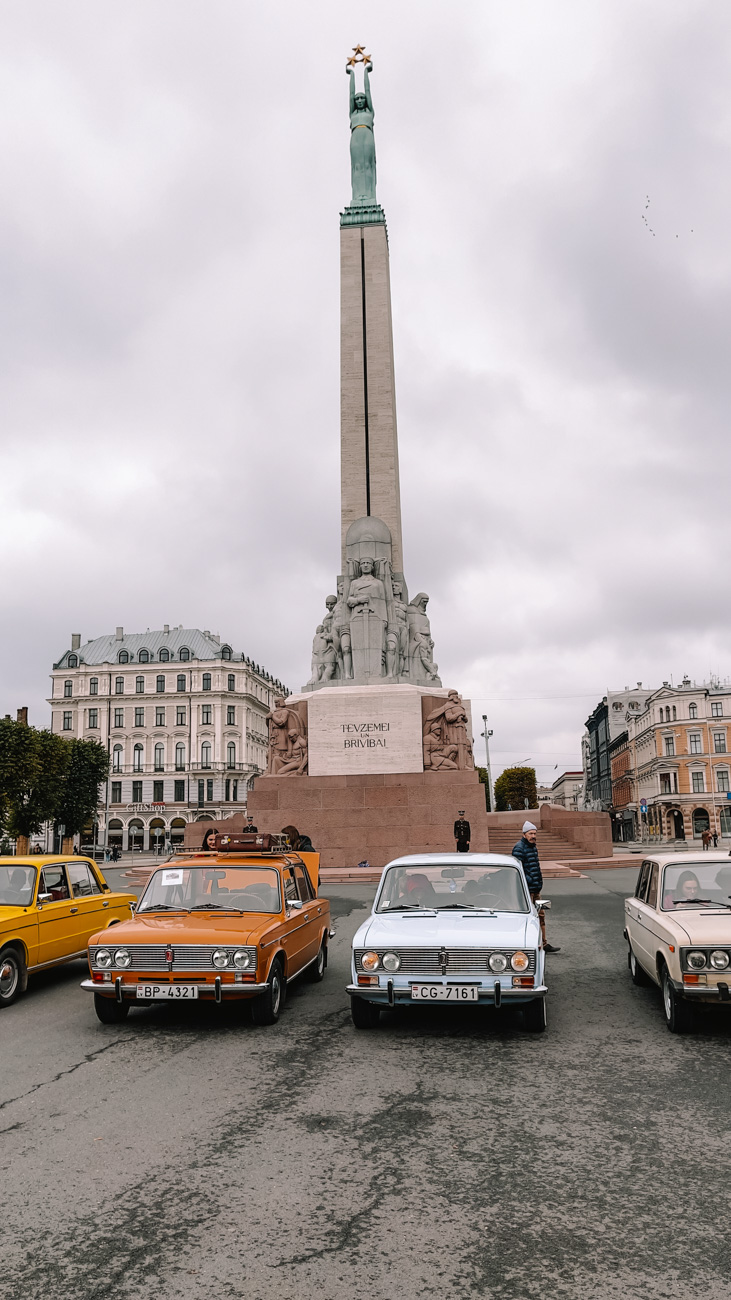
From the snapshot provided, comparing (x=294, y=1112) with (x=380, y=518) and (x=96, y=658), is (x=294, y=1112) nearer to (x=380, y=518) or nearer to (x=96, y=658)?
(x=380, y=518)

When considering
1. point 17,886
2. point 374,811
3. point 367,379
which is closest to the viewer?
point 17,886

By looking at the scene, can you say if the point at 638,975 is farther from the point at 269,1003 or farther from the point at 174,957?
the point at 174,957

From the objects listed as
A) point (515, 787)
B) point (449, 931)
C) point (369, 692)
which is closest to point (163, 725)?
point (515, 787)

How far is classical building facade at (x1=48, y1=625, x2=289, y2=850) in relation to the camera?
74.9 metres

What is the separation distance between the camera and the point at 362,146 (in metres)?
35.8

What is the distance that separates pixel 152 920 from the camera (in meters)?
7.55

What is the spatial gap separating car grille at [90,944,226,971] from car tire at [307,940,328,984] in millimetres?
2294

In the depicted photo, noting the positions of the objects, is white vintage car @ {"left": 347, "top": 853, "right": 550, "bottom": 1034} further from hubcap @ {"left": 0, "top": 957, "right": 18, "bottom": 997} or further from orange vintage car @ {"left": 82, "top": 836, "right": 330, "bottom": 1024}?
hubcap @ {"left": 0, "top": 957, "right": 18, "bottom": 997}

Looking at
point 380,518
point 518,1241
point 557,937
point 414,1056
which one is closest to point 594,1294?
point 518,1241

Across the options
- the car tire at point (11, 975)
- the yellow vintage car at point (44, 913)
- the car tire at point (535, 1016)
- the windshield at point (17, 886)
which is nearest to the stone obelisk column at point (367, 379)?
the yellow vintage car at point (44, 913)

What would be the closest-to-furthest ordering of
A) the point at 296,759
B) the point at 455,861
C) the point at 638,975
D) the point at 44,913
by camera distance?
the point at 455,861
the point at 638,975
the point at 44,913
the point at 296,759

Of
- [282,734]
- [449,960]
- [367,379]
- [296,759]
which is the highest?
[367,379]

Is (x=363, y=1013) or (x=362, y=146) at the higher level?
(x=362, y=146)

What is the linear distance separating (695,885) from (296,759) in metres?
17.1
